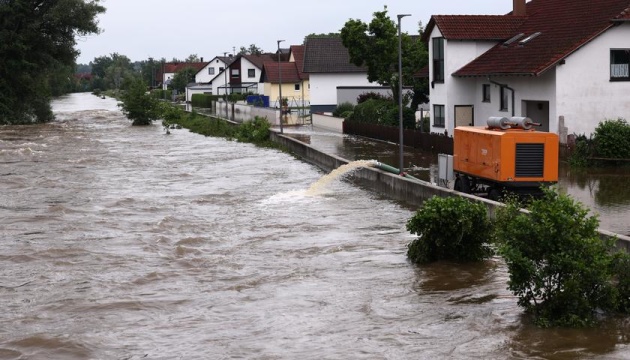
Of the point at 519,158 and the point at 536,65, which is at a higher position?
the point at 536,65

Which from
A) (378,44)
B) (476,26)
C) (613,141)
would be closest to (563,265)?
(613,141)

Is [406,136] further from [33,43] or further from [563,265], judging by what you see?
[33,43]

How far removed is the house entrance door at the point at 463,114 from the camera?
4009 cm

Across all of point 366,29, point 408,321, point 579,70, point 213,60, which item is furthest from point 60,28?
point 213,60

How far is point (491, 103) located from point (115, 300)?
2589 cm

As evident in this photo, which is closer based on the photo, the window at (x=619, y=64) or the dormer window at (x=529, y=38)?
the window at (x=619, y=64)

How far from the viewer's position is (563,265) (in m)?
12.8

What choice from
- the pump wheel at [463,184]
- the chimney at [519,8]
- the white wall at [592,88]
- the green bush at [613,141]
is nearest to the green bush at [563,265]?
the pump wheel at [463,184]

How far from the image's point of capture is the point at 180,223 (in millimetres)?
23703

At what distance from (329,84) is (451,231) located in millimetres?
57548

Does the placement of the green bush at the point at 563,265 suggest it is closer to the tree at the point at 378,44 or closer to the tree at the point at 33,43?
the tree at the point at 378,44

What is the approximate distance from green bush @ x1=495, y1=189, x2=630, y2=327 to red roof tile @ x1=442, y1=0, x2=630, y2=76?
20.5 metres

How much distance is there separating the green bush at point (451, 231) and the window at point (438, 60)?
23349mm

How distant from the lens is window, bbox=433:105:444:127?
41062 mm
